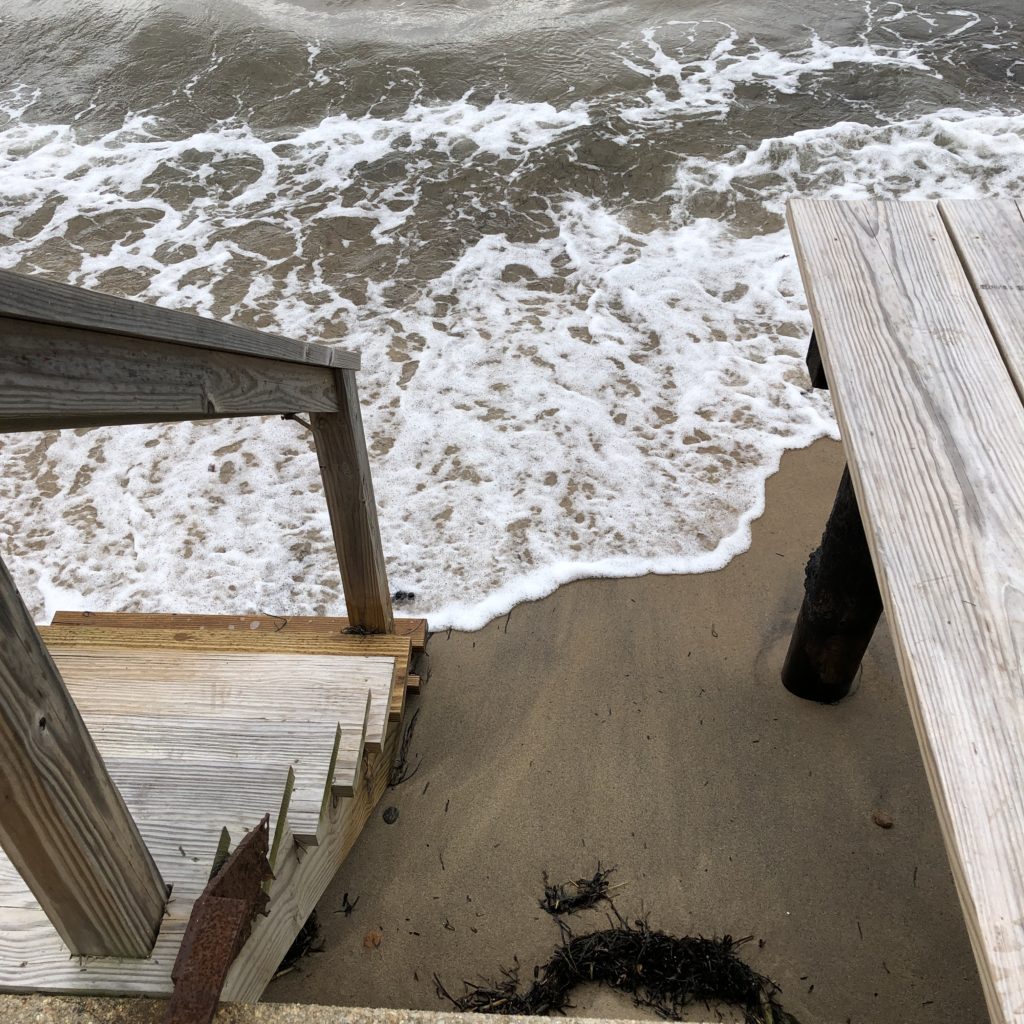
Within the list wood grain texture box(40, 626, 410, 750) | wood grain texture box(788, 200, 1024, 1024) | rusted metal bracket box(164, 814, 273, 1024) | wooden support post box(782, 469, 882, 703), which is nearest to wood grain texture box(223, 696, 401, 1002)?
rusted metal bracket box(164, 814, 273, 1024)

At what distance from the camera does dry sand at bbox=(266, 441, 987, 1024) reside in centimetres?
241

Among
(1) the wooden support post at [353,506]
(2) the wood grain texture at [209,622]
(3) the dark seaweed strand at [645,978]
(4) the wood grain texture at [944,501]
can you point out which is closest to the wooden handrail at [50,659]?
(1) the wooden support post at [353,506]

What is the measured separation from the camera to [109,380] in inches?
44.8

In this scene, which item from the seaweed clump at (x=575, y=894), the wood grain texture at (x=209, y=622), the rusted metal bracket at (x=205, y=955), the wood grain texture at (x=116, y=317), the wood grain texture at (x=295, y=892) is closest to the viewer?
the wood grain texture at (x=116, y=317)

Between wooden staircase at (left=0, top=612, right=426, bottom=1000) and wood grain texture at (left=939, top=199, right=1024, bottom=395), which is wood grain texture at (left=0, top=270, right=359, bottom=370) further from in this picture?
wood grain texture at (left=939, top=199, right=1024, bottom=395)

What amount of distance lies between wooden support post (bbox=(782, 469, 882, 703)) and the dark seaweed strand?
0.94 metres

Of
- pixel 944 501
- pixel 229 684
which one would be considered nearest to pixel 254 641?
pixel 229 684

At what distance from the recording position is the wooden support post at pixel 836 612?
95.4 inches

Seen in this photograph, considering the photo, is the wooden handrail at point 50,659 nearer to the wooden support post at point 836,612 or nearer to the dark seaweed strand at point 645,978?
the dark seaweed strand at point 645,978

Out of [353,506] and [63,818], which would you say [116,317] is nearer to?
[63,818]

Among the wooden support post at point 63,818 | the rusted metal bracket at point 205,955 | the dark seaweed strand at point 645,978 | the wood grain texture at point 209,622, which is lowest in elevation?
the dark seaweed strand at point 645,978

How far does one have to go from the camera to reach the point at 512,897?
8.50 ft

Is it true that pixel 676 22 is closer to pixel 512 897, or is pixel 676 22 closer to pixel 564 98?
pixel 564 98

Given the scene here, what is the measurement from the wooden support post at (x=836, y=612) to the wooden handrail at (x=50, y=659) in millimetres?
1676
